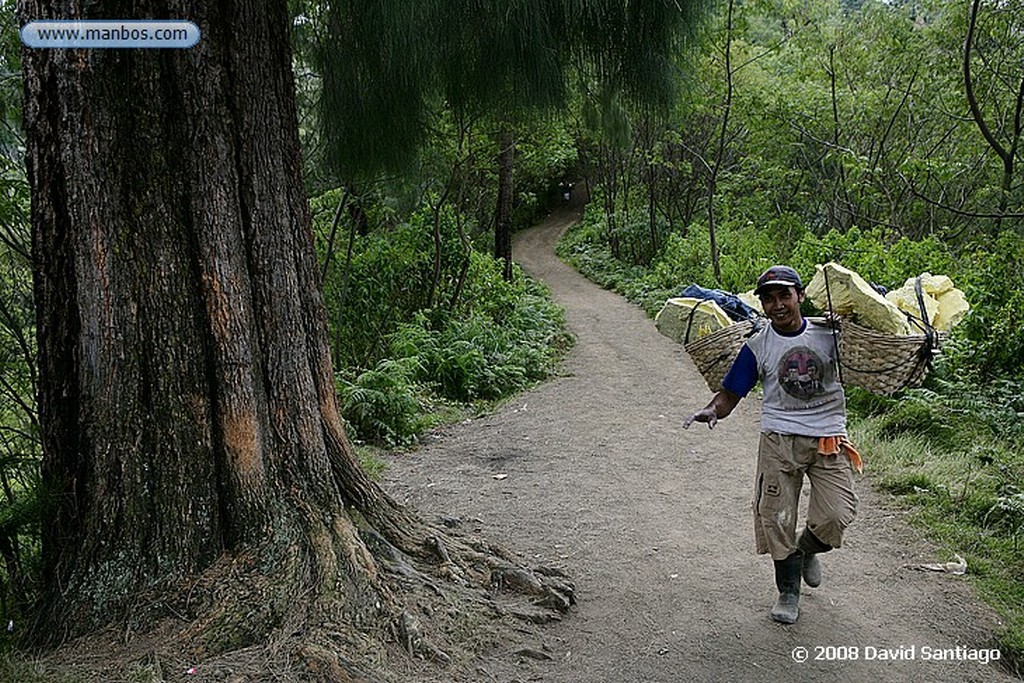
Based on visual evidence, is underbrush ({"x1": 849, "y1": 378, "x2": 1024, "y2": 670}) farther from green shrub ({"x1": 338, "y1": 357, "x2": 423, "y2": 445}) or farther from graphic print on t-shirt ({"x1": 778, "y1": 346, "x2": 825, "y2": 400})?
green shrub ({"x1": 338, "y1": 357, "x2": 423, "y2": 445})

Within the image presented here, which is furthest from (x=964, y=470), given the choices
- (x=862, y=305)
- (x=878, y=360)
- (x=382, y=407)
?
(x=382, y=407)

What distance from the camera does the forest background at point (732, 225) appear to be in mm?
4699

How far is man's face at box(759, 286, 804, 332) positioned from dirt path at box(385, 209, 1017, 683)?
1.46m

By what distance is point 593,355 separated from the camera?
42.8 ft

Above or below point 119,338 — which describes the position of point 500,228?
above

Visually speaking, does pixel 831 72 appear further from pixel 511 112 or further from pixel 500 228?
pixel 511 112

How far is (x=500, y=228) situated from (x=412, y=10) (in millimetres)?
13992

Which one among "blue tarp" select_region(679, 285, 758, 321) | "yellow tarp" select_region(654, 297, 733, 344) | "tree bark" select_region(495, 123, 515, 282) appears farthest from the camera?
"tree bark" select_region(495, 123, 515, 282)

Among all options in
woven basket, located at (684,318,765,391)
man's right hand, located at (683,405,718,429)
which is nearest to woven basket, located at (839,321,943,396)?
woven basket, located at (684,318,765,391)

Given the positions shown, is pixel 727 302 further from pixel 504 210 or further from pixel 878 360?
pixel 504 210

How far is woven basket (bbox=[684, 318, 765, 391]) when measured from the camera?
4.46 meters

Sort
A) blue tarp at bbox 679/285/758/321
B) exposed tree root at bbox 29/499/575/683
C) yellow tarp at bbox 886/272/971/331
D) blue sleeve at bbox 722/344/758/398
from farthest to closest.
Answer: yellow tarp at bbox 886/272/971/331, blue tarp at bbox 679/285/758/321, blue sleeve at bbox 722/344/758/398, exposed tree root at bbox 29/499/575/683

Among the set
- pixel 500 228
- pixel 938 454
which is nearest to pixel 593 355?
pixel 500 228

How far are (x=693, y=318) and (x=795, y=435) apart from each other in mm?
2033
